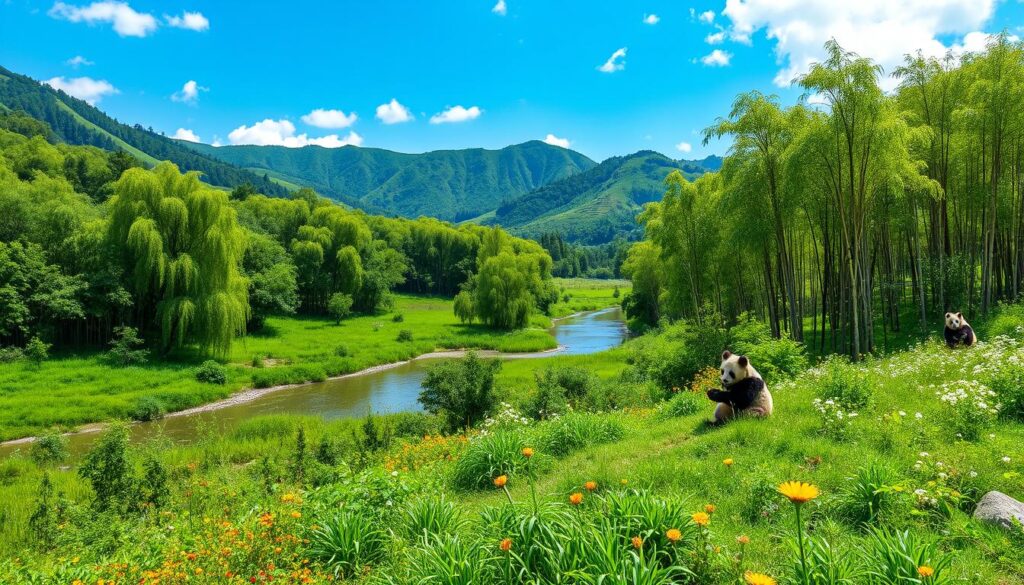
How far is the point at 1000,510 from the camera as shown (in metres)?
3.86

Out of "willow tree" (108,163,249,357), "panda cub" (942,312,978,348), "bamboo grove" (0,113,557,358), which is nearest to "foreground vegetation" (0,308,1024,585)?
"panda cub" (942,312,978,348)

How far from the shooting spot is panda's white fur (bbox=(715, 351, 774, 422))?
734 cm

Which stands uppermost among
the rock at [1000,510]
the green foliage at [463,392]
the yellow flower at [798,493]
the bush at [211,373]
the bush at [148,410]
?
the yellow flower at [798,493]

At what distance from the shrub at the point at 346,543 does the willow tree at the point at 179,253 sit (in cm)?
2643

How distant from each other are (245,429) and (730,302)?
87.5 feet

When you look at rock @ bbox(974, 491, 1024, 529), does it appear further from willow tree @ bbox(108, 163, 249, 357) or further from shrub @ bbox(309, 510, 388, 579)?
willow tree @ bbox(108, 163, 249, 357)

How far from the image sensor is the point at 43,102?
618 ft

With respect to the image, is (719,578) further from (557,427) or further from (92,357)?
(92,357)

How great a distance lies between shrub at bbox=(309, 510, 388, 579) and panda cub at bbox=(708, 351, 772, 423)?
5.36m

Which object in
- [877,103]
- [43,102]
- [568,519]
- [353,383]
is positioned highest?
[43,102]

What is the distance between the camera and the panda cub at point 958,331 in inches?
455

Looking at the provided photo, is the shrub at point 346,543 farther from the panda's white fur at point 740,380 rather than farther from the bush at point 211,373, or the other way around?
the bush at point 211,373

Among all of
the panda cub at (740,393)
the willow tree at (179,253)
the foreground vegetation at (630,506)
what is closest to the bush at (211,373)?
the willow tree at (179,253)

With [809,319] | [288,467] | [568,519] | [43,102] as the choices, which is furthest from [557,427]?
[43,102]
